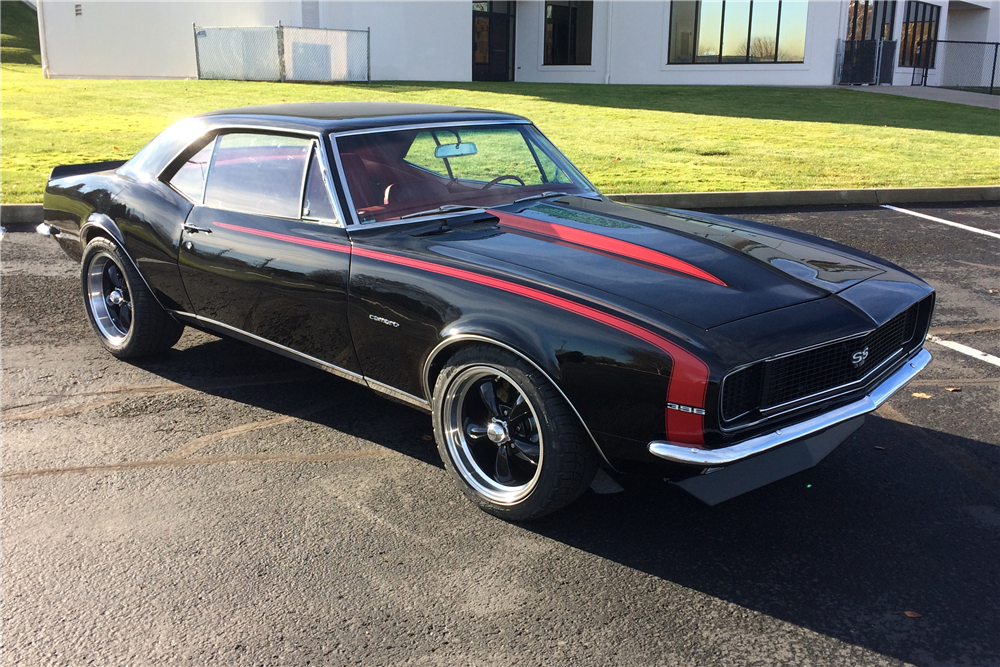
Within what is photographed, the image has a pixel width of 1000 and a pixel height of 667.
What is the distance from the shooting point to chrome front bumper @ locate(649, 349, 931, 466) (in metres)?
2.81

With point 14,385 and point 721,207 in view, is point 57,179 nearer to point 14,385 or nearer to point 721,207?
point 14,385

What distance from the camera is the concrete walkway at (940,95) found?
21677 millimetres

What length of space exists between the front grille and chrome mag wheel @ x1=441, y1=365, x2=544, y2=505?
737 mm

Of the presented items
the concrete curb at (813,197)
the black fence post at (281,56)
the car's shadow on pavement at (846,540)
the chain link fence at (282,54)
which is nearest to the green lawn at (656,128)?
the concrete curb at (813,197)

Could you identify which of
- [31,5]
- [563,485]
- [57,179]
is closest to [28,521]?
[563,485]

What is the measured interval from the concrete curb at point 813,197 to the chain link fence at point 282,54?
1668 centimetres

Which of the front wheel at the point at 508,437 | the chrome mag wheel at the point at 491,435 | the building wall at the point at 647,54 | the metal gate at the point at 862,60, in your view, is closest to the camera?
the front wheel at the point at 508,437

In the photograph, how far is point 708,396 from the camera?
2.78 m

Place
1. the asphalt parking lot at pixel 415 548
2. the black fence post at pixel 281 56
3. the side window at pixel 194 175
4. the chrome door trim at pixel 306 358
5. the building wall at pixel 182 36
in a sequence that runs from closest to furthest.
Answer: the asphalt parking lot at pixel 415 548, the chrome door trim at pixel 306 358, the side window at pixel 194 175, the black fence post at pixel 281 56, the building wall at pixel 182 36

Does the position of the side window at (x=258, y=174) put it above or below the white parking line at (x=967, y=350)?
above

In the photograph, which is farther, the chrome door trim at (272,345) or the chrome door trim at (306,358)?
the chrome door trim at (272,345)

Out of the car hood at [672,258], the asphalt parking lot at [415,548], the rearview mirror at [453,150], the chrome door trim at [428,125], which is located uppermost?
the chrome door trim at [428,125]

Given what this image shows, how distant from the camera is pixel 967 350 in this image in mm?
5270

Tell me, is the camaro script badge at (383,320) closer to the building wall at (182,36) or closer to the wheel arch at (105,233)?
the wheel arch at (105,233)
